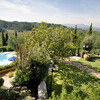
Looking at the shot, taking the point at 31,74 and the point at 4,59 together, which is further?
the point at 4,59

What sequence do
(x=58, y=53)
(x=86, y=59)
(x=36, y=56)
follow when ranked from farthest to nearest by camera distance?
(x=86, y=59) < (x=58, y=53) < (x=36, y=56)

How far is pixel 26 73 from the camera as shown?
5.73 metres

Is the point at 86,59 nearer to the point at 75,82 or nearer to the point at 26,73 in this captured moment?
the point at 75,82

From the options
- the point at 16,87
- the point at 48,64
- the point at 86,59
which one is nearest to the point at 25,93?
the point at 16,87

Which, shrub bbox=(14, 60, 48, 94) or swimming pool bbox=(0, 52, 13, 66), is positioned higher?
shrub bbox=(14, 60, 48, 94)

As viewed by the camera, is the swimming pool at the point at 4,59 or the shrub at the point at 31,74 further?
the swimming pool at the point at 4,59

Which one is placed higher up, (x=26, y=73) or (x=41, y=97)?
(x=26, y=73)

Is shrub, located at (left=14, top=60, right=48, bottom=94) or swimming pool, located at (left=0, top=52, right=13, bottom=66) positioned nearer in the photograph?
shrub, located at (left=14, top=60, right=48, bottom=94)

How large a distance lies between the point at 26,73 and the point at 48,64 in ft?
5.58

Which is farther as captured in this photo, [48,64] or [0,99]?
[48,64]

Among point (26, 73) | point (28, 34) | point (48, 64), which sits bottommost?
point (26, 73)

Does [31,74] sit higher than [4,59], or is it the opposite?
[31,74]

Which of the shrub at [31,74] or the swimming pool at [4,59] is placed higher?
the shrub at [31,74]

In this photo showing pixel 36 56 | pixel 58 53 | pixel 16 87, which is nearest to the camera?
pixel 36 56
